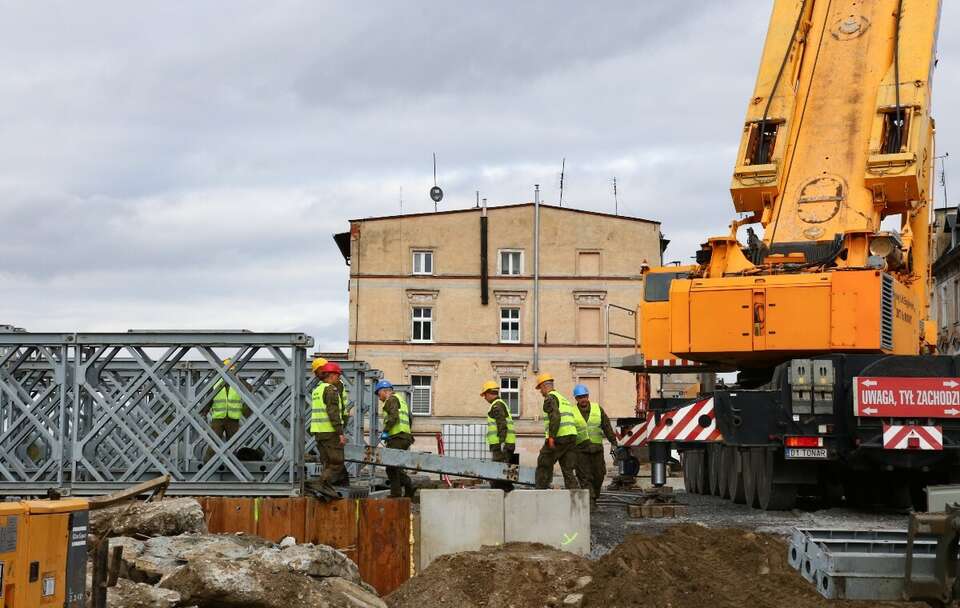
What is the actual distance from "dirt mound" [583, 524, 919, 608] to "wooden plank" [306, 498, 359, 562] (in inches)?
109

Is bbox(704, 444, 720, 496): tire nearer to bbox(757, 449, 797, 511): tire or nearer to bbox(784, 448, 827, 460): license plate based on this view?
bbox(757, 449, 797, 511): tire

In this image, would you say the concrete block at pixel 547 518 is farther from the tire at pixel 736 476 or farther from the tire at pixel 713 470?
the tire at pixel 713 470

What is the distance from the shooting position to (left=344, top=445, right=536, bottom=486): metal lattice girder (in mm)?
13609

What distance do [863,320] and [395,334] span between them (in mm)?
35754

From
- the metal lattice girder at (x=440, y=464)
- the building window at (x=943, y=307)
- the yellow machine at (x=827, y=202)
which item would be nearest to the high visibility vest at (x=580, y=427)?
the yellow machine at (x=827, y=202)

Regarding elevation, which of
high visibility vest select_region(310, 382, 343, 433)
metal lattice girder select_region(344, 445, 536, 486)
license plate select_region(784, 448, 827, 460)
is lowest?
metal lattice girder select_region(344, 445, 536, 486)

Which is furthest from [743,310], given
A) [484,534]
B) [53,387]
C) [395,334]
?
[395,334]

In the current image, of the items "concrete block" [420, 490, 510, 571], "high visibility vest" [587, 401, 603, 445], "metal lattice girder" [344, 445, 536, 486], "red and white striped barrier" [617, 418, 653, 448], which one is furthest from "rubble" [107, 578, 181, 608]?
"red and white striped barrier" [617, 418, 653, 448]

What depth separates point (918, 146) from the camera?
53.2 feet

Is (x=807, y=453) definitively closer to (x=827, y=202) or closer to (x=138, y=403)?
(x=827, y=202)

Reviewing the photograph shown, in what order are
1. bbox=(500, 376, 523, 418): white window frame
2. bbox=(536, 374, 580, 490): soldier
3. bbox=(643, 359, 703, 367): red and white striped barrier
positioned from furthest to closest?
bbox=(500, 376, 523, 418): white window frame < bbox=(643, 359, 703, 367): red and white striped barrier < bbox=(536, 374, 580, 490): soldier

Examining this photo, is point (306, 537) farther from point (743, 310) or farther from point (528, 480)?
point (743, 310)

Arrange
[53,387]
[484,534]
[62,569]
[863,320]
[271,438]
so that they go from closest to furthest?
[62,569] < [484,534] < [53,387] < [863,320] < [271,438]

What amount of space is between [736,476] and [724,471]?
1398 mm
